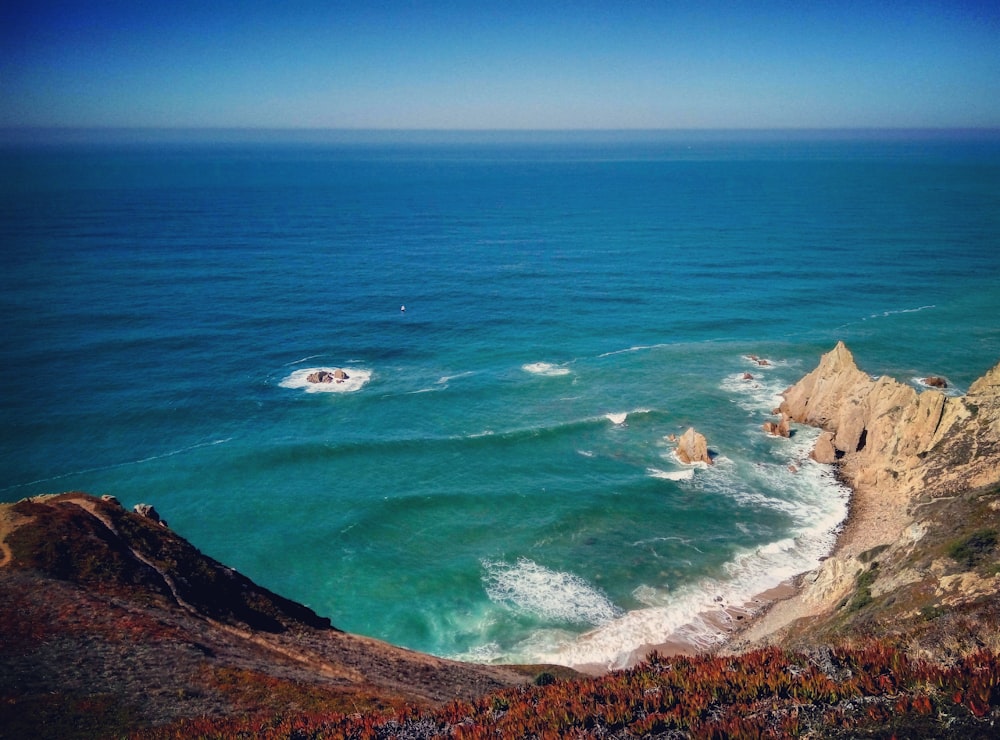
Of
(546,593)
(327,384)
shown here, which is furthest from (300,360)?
(546,593)

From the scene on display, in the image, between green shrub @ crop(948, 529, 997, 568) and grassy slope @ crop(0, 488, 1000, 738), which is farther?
green shrub @ crop(948, 529, 997, 568)

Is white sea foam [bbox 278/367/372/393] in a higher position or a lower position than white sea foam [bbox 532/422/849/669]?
higher

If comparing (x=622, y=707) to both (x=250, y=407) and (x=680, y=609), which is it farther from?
(x=250, y=407)

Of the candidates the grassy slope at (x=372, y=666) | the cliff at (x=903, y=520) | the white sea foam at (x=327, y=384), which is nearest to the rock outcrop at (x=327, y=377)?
the white sea foam at (x=327, y=384)

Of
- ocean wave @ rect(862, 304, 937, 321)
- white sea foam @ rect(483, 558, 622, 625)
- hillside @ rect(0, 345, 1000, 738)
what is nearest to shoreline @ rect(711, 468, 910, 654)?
hillside @ rect(0, 345, 1000, 738)

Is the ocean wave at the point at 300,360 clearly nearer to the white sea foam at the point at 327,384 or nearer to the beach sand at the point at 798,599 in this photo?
the white sea foam at the point at 327,384

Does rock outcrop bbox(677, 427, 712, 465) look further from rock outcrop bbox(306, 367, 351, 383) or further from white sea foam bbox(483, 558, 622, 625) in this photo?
rock outcrop bbox(306, 367, 351, 383)

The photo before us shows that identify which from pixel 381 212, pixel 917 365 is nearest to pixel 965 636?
pixel 917 365
